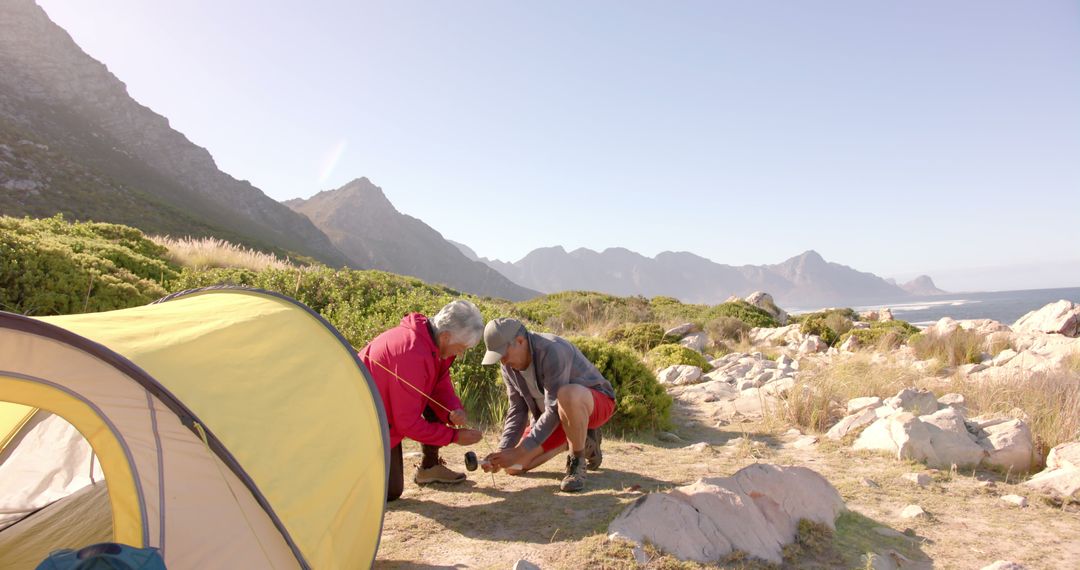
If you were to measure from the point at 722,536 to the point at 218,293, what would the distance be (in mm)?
3622

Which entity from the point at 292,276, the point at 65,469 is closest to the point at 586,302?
the point at 292,276

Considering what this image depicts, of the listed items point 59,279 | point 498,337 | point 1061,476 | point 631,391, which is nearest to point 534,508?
point 498,337

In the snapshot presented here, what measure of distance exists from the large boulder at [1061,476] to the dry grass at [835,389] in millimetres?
1996

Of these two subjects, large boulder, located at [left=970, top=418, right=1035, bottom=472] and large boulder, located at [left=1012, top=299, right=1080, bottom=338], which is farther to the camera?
large boulder, located at [left=1012, top=299, right=1080, bottom=338]

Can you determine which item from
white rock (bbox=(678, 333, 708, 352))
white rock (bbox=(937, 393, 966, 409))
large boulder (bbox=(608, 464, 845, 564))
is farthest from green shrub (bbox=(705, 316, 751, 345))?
large boulder (bbox=(608, 464, 845, 564))

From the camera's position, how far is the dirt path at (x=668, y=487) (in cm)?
326

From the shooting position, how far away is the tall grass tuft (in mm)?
9438

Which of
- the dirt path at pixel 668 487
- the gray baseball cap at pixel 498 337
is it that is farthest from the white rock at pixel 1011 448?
the gray baseball cap at pixel 498 337

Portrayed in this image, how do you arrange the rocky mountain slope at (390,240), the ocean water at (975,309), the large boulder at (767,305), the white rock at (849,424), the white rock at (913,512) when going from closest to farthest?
the white rock at (913,512) < the white rock at (849,424) < the large boulder at (767,305) < the ocean water at (975,309) < the rocky mountain slope at (390,240)

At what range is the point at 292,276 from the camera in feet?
32.9

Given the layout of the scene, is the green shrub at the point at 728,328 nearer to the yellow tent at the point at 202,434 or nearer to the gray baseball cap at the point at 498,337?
the gray baseball cap at the point at 498,337

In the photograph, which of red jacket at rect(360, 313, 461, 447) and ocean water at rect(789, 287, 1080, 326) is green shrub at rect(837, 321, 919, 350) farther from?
red jacket at rect(360, 313, 461, 447)

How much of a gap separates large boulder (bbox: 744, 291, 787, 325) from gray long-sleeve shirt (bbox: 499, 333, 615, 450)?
786 inches

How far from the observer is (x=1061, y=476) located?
4.16 metres
